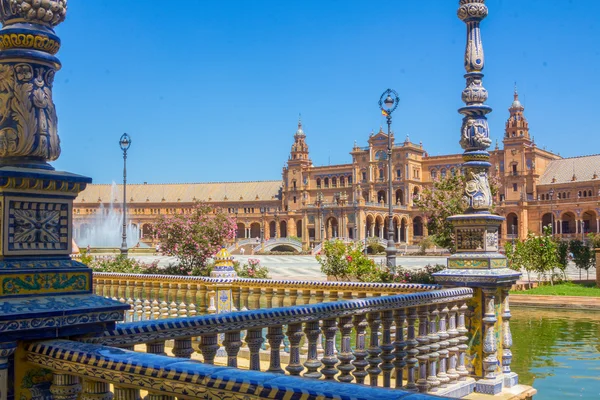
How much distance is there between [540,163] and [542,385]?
3165 inches

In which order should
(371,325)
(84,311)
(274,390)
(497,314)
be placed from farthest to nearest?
(497,314) → (371,325) → (84,311) → (274,390)

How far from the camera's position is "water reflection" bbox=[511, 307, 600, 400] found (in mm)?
8682

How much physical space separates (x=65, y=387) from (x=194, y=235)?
22426 millimetres

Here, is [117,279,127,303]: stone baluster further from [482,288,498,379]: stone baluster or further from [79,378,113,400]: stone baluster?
[79,378,113,400]: stone baluster

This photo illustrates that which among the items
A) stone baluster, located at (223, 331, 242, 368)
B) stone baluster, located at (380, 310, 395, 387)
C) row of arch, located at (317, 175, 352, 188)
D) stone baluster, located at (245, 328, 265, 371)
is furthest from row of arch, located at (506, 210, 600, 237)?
stone baluster, located at (223, 331, 242, 368)

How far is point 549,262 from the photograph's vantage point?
1009 inches

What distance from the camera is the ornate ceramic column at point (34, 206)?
119 inches

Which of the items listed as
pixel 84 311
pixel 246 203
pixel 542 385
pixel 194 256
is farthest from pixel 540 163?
pixel 84 311

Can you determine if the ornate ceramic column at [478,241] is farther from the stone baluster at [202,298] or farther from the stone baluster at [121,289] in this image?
the stone baluster at [121,289]

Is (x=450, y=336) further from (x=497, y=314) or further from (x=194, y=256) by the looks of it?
(x=194, y=256)

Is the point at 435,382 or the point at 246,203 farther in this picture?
the point at 246,203

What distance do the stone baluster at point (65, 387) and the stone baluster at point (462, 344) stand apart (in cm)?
453

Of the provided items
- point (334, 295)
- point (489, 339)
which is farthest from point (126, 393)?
point (334, 295)

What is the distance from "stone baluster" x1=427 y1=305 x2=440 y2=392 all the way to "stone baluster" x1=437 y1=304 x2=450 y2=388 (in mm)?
87
